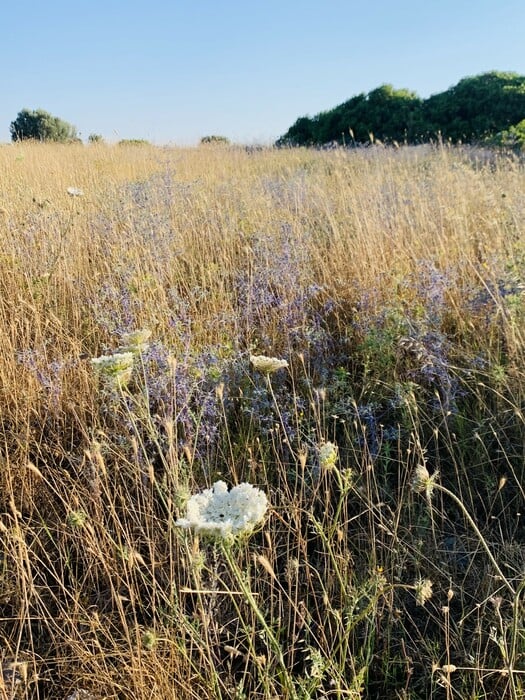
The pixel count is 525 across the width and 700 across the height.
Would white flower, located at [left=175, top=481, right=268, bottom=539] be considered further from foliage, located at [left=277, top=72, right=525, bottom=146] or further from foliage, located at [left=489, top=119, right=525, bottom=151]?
foliage, located at [left=277, top=72, right=525, bottom=146]

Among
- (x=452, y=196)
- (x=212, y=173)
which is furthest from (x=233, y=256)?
(x=212, y=173)

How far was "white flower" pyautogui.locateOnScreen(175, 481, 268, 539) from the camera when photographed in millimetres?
959

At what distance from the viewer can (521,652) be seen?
1494mm

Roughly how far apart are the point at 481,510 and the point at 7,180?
17.9ft

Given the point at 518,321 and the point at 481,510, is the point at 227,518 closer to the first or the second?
the point at 481,510

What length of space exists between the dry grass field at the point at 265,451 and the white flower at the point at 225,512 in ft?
0.11

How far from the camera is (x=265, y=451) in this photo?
2229 mm

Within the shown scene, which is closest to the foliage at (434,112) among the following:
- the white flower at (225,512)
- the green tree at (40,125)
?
the green tree at (40,125)

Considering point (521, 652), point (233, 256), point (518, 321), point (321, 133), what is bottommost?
point (521, 652)

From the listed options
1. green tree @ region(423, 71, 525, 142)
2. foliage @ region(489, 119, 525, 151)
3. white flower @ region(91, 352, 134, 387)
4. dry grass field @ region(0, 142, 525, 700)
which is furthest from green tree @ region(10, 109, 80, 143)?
white flower @ region(91, 352, 134, 387)

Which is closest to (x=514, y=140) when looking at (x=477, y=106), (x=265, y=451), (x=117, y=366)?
(x=477, y=106)

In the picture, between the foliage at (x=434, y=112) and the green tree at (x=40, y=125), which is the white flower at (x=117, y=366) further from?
the green tree at (x=40, y=125)

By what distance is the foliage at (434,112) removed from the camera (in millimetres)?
14305

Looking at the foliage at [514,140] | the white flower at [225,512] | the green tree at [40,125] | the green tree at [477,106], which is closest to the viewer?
the white flower at [225,512]
